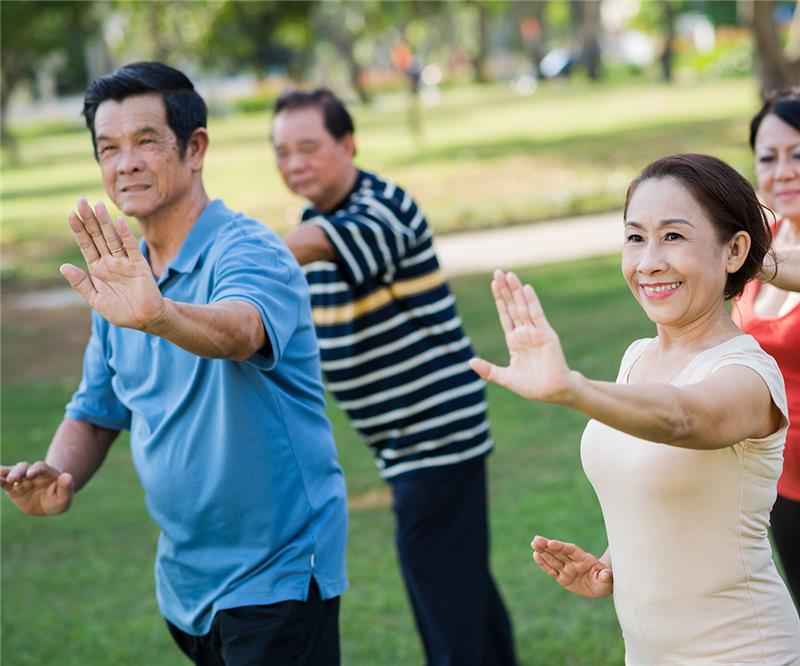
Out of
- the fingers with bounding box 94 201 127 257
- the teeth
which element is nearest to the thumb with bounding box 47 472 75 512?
the fingers with bounding box 94 201 127 257

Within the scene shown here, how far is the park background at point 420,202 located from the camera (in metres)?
6.14

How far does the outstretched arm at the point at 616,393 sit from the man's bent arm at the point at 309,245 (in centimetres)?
180

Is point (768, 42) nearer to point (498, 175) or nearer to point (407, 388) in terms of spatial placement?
point (498, 175)

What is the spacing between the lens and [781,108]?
161 inches

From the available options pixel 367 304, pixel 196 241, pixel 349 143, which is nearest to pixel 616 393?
pixel 196 241

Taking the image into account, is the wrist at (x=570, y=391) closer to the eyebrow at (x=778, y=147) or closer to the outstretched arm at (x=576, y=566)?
the outstretched arm at (x=576, y=566)

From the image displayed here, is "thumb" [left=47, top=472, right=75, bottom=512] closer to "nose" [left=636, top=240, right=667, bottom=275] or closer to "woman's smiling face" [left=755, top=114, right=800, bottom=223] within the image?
"nose" [left=636, top=240, right=667, bottom=275]

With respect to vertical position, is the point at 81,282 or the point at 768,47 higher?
the point at 81,282

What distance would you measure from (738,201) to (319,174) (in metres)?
2.37

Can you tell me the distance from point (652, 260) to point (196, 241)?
1295 mm

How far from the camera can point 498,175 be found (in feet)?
73.7

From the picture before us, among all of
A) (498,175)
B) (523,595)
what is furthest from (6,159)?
(523,595)

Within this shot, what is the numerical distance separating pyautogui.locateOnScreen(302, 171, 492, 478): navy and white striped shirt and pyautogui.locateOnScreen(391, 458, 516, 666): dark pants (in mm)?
79

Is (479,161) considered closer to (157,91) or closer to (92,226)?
(157,91)
